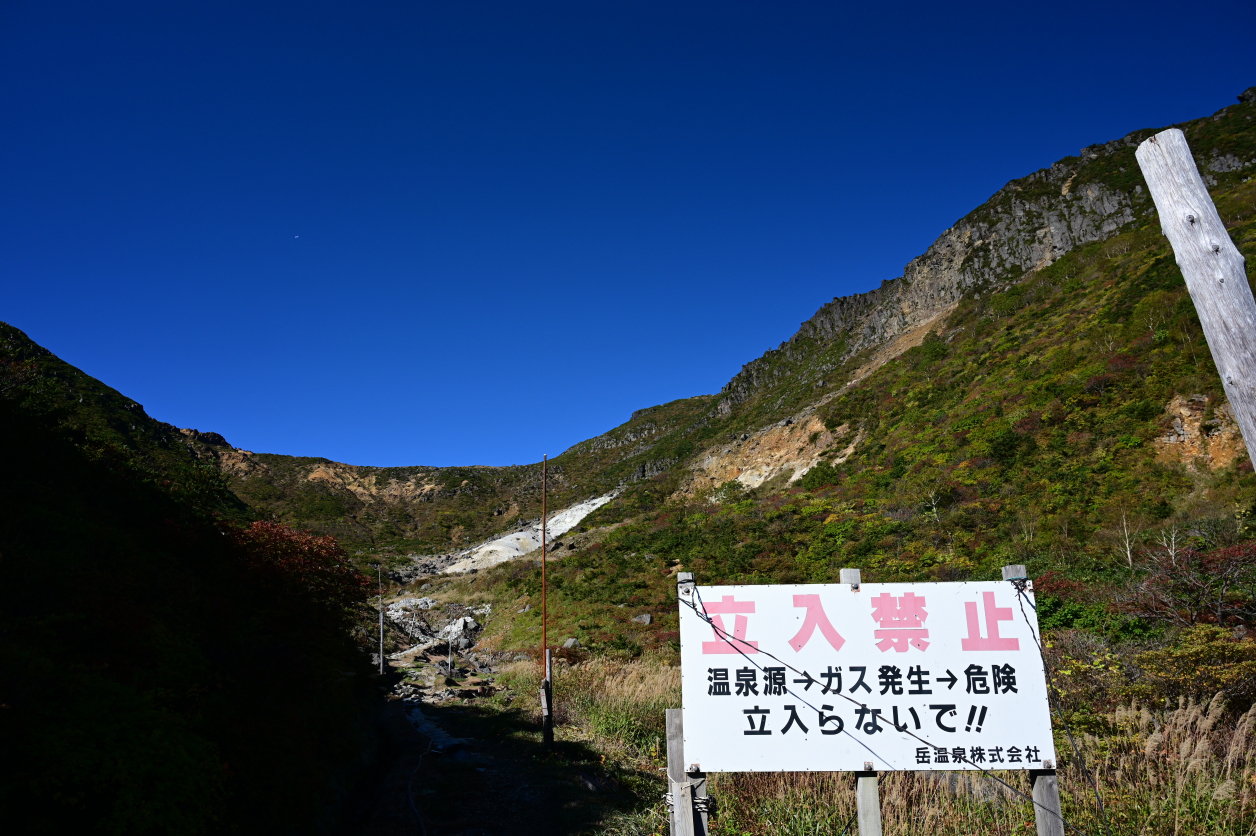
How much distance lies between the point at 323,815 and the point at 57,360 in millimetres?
43903

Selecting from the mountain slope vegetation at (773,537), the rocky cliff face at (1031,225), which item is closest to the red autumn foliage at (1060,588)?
the mountain slope vegetation at (773,537)

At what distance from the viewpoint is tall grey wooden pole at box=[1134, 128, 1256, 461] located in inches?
98.4

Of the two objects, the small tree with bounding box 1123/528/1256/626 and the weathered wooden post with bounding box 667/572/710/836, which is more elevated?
the small tree with bounding box 1123/528/1256/626

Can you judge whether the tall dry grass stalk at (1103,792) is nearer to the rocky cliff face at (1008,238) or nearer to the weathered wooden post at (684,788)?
the weathered wooden post at (684,788)

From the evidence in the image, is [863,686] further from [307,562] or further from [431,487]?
[431,487]

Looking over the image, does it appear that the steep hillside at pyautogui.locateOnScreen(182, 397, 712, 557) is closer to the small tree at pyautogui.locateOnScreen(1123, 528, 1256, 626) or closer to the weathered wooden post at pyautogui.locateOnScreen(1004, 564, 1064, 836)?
the small tree at pyautogui.locateOnScreen(1123, 528, 1256, 626)

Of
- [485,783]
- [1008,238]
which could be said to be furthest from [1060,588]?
[1008,238]

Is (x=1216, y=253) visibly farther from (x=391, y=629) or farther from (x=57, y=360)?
(x=57, y=360)

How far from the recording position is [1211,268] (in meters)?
2.65

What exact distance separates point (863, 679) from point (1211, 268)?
2.65m

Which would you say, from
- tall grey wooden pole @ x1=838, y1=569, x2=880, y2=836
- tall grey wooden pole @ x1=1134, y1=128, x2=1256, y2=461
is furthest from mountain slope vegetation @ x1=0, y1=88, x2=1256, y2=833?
tall grey wooden pole @ x1=1134, y1=128, x2=1256, y2=461

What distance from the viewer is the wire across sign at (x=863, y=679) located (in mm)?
3432

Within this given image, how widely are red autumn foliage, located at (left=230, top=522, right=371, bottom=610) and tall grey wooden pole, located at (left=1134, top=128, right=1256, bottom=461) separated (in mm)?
9775

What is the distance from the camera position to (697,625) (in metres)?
3.60
